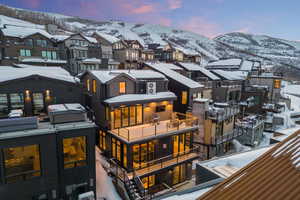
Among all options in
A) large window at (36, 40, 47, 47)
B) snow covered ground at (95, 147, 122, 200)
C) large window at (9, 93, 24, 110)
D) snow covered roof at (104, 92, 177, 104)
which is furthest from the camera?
large window at (36, 40, 47, 47)

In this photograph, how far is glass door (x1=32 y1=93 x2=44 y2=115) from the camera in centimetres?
1491

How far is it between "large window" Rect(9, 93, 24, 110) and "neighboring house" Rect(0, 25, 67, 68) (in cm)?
1846

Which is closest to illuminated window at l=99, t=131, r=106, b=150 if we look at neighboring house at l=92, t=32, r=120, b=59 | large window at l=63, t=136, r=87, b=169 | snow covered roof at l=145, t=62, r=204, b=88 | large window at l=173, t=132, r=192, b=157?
large window at l=63, t=136, r=87, b=169

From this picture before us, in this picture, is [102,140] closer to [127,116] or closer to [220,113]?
[127,116]

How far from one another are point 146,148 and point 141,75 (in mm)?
8513

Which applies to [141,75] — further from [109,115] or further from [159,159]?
[159,159]

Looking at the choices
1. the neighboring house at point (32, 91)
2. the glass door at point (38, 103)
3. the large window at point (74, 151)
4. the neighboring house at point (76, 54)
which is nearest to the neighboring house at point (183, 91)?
the neighboring house at point (32, 91)

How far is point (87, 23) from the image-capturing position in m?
150

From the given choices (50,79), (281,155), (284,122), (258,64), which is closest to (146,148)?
(50,79)

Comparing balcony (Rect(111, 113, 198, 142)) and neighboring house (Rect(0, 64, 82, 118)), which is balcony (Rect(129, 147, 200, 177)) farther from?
neighboring house (Rect(0, 64, 82, 118))

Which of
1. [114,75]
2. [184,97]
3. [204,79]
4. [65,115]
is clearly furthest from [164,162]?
[204,79]

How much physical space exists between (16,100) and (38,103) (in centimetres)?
153

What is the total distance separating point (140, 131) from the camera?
16.4m

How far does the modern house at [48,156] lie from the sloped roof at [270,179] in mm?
9003
